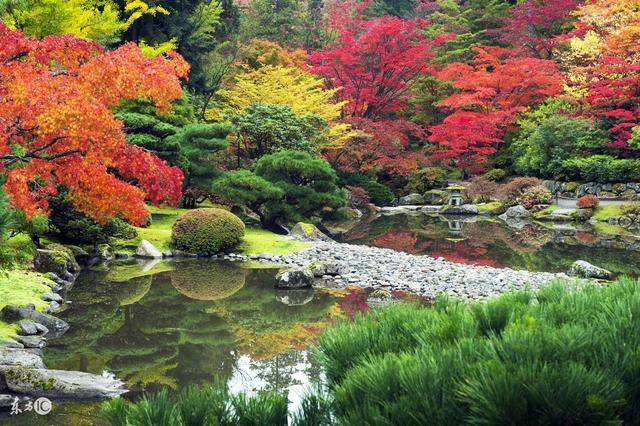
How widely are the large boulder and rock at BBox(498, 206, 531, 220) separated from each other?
52.6 ft

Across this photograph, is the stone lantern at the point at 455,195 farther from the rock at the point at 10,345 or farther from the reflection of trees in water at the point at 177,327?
the rock at the point at 10,345

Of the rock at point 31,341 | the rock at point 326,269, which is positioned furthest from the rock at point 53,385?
the rock at point 326,269

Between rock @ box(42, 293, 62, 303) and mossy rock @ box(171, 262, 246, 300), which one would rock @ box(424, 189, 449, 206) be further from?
Answer: rock @ box(42, 293, 62, 303)

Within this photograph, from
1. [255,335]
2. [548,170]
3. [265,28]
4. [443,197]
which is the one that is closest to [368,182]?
[443,197]

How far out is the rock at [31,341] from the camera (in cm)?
680

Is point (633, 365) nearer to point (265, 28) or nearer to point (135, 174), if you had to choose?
point (135, 174)

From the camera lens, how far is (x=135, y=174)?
627cm

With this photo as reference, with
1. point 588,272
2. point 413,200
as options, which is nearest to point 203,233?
point 588,272

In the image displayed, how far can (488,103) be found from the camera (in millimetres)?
28609

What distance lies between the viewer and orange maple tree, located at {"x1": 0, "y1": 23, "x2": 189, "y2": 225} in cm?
528

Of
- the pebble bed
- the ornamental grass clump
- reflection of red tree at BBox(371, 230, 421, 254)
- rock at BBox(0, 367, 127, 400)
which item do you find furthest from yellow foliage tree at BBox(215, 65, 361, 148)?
the ornamental grass clump

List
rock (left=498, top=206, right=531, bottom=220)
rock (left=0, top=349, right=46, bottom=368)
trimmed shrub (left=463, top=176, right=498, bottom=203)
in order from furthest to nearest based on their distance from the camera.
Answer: trimmed shrub (left=463, top=176, right=498, bottom=203) → rock (left=498, top=206, right=531, bottom=220) → rock (left=0, top=349, right=46, bottom=368)

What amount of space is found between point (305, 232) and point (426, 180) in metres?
13.9

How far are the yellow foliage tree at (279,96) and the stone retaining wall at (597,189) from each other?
9112 mm
